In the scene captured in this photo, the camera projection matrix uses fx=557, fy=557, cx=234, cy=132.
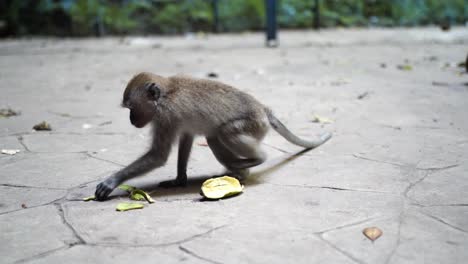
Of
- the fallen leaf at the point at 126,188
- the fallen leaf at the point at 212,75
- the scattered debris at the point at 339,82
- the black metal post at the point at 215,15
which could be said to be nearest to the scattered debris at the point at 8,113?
the fallen leaf at the point at 126,188

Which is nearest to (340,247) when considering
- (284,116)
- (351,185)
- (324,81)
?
(351,185)

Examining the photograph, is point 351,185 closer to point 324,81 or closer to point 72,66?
point 324,81

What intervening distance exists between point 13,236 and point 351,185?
194 centimetres

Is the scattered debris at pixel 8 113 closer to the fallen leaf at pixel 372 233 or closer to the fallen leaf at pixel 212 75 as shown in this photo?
the fallen leaf at pixel 212 75

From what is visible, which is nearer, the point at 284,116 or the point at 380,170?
the point at 380,170

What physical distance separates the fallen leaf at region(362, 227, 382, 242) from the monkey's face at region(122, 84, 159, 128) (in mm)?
1501

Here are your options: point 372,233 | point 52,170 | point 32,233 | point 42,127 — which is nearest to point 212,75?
point 42,127

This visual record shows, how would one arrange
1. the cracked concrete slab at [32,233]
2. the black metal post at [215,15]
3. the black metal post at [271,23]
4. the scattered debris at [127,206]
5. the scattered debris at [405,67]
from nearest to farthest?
1. the cracked concrete slab at [32,233]
2. the scattered debris at [127,206]
3. the scattered debris at [405,67]
4. the black metal post at [271,23]
5. the black metal post at [215,15]

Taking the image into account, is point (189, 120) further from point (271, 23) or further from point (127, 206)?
point (271, 23)

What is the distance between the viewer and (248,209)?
3.06 metres

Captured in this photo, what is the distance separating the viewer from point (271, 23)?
11227 mm

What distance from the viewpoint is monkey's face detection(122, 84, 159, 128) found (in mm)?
3455

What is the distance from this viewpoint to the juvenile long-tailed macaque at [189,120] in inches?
135

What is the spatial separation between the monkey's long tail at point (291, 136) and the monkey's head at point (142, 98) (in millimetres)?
853
